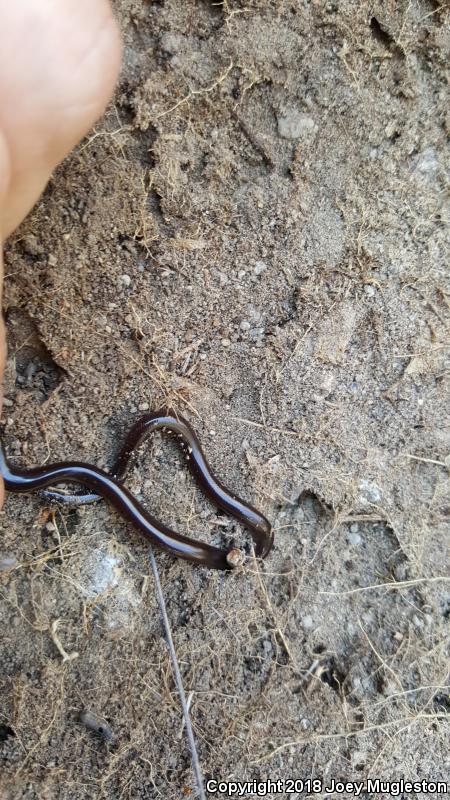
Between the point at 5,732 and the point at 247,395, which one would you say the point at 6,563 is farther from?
the point at 247,395

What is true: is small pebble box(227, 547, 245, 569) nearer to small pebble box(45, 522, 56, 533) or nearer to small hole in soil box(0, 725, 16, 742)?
small pebble box(45, 522, 56, 533)

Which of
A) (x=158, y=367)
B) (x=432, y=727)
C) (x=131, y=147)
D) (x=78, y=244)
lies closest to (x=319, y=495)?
(x=158, y=367)

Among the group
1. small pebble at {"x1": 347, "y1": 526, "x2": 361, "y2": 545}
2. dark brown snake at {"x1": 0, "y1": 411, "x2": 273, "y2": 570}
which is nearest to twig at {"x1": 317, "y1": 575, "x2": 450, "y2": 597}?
small pebble at {"x1": 347, "y1": 526, "x2": 361, "y2": 545}

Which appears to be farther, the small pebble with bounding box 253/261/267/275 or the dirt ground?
the small pebble with bounding box 253/261/267/275

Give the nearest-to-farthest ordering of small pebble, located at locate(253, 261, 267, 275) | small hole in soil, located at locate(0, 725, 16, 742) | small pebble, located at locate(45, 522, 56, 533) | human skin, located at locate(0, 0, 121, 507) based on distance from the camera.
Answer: human skin, located at locate(0, 0, 121, 507)
small hole in soil, located at locate(0, 725, 16, 742)
small pebble, located at locate(45, 522, 56, 533)
small pebble, located at locate(253, 261, 267, 275)

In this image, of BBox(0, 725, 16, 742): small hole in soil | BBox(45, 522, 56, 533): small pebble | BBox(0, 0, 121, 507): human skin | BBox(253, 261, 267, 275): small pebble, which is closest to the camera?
BBox(0, 0, 121, 507): human skin

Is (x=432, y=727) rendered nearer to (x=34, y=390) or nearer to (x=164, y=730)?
(x=164, y=730)

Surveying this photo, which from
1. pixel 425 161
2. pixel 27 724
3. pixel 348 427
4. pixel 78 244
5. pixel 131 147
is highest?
pixel 425 161
